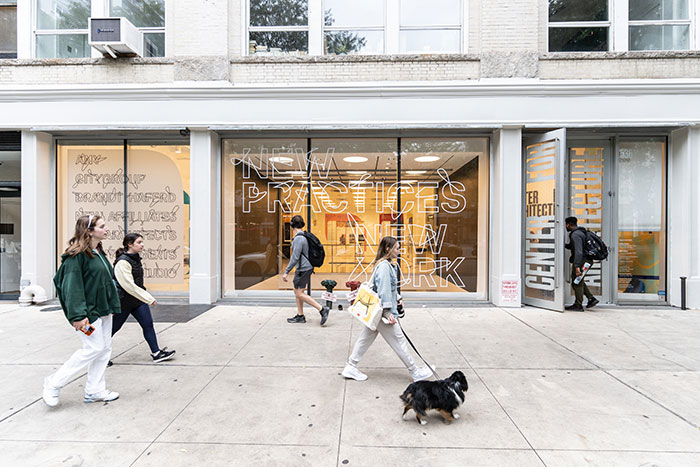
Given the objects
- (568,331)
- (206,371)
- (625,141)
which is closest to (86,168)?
(206,371)

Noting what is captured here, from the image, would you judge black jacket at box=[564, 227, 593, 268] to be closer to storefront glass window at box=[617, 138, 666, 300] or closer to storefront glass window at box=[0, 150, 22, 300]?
storefront glass window at box=[617, 138, 666, 300]

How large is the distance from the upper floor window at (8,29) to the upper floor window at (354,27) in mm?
5815

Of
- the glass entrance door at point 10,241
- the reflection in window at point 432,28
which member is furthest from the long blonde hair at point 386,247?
the glass entrance door at point 10,241

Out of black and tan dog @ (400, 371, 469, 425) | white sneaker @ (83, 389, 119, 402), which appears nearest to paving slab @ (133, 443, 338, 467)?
black and tan dog @ (400, 371, 469, 425)

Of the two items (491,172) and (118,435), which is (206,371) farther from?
(491,172)

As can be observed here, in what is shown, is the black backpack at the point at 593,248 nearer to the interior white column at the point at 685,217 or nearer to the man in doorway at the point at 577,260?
the man in doorway at the point at 577,260

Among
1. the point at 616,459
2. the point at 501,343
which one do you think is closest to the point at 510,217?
the point at 501,343

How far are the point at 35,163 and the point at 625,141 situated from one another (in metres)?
13.6

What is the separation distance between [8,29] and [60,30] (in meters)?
1.32

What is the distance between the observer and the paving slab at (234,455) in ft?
8.75

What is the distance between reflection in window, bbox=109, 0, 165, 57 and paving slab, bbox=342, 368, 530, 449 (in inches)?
359

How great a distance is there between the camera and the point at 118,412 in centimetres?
339

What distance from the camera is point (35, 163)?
8.23 metres

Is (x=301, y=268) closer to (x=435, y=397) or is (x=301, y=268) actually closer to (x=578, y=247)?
(x=435, y=397)
